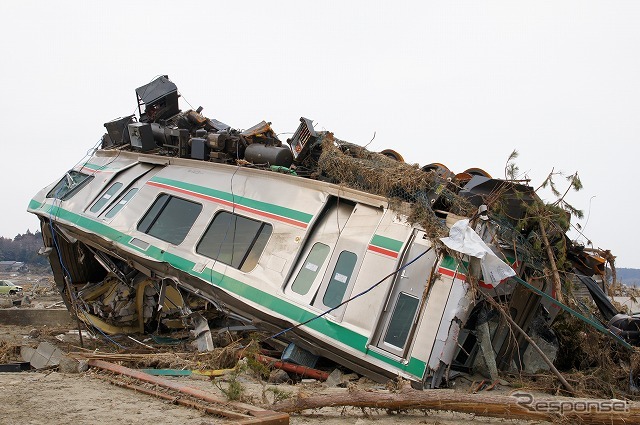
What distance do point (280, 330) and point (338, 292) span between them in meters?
0.82

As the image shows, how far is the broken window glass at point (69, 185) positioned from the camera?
1223cm

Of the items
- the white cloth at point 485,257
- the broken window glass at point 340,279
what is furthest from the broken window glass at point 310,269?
the white cloth at point 485,257

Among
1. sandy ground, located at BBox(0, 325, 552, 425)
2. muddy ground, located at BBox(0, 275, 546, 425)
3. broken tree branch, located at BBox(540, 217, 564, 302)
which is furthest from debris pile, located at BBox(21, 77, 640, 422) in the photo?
sandy ground, located at BBox(0, 325, 552, 425)

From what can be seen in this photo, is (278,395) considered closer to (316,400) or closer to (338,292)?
(316,400)

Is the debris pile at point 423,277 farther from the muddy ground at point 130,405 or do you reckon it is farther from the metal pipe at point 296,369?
the muddy ground at point 130,405

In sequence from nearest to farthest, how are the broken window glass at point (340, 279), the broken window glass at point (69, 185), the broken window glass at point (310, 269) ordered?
the broken window glass at point (340, 279), the broken window glass at point (310, 269), the broken window glass at point (69, 185)

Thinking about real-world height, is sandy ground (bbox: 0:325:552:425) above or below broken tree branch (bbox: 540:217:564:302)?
below

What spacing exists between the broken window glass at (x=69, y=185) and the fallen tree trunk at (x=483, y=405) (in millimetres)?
8019

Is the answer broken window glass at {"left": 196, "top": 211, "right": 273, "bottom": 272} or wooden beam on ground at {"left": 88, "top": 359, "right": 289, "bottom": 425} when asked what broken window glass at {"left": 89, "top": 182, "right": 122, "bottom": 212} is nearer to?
broken window glass at {"left": 196, "top": 211, "right": 273, "bottom": 272}

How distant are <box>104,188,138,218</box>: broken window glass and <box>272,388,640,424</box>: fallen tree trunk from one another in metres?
6.11

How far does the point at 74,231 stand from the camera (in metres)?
11.2

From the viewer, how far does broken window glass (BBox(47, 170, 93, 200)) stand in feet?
40.1

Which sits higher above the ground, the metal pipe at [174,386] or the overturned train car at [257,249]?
the overturned train car at [257,249]

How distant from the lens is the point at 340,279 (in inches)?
303
